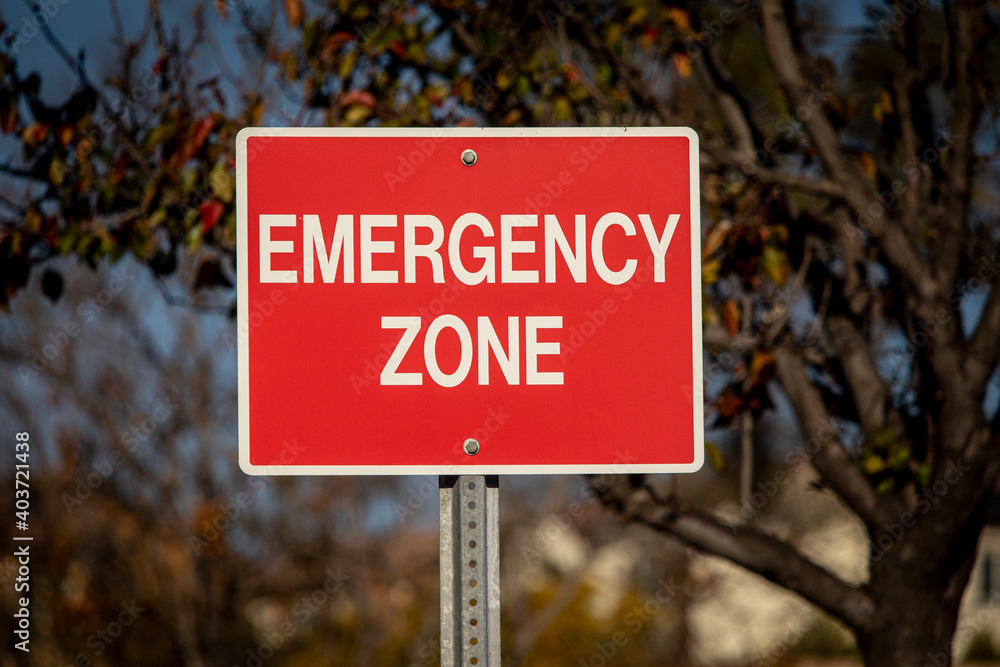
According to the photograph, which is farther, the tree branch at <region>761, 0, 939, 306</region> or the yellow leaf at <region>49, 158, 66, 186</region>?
the yellow leaf at <region>49, 158, 66, 186</region>

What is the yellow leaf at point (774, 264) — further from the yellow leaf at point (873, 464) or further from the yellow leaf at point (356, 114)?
the yellow leaf at point (356, 114)

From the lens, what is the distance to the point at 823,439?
3.19 metres

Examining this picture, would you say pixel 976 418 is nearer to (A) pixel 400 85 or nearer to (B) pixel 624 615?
(A) pixel 400 85

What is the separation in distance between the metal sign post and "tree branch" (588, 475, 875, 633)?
5.06 feet

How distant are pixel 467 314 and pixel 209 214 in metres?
1.70

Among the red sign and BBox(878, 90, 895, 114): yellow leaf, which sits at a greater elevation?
BBox(878, 90, 895, 114): yellow leaf

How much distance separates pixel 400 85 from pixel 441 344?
8.26 feet

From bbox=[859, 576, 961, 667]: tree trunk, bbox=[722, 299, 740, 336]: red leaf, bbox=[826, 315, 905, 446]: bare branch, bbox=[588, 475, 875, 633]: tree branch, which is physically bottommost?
bbox=[859, 576, 961, 667]: tree trunk

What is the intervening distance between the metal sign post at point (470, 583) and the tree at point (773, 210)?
1.60 metres

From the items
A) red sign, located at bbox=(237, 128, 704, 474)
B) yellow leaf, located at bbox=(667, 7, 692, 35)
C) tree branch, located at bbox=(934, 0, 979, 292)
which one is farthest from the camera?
yellow leaf, located at bbox=(667, 7, 692, 35)

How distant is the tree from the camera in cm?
297

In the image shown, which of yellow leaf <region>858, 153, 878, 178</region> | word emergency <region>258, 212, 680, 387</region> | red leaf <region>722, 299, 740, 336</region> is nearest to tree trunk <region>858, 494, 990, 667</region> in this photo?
red leaf <region>722, 299, 740, 336</region>

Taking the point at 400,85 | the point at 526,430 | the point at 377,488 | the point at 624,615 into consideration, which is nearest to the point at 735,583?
the point at 624,615

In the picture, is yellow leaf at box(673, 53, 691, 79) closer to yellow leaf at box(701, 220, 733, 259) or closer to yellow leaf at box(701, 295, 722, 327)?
yellow leaf at box(701, 220, 733, 259)
